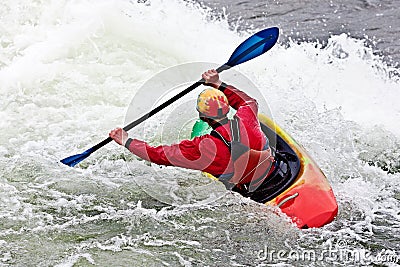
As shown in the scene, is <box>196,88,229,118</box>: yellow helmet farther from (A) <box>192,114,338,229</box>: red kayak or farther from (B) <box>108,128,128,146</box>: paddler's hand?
(A) <box>192,114,338,229</box>: red kayak

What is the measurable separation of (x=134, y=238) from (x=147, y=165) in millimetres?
1279

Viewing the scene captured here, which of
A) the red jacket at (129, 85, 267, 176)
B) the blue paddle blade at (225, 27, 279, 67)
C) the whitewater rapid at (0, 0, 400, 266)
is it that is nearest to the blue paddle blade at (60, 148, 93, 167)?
the whitewater rapid at (0, 0, 400, 266)

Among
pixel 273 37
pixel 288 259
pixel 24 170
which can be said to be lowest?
pixel 24 170

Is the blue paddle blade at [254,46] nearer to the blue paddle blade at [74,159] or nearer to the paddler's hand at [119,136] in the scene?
the paddler's hand at [119,136]

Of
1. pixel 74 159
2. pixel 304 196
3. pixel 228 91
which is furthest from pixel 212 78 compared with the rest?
pixel 74 159

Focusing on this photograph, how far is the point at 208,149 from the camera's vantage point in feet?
13.9

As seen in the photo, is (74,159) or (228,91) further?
(74,159)

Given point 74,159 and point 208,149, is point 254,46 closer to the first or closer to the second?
point 208,149

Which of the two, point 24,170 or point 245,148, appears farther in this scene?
point 24,170

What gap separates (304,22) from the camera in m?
9.02

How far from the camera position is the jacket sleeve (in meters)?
4.25

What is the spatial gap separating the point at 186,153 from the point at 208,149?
162 millimetres

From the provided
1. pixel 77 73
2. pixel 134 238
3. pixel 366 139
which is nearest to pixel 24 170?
pixel 134 238

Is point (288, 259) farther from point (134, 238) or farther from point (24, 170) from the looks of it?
point (24, 170)
